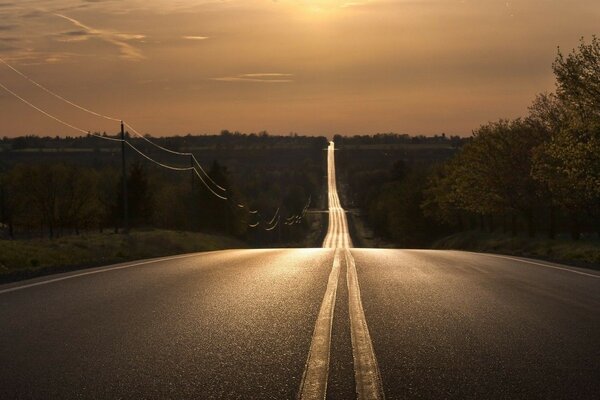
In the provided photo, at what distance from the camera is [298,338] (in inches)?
295

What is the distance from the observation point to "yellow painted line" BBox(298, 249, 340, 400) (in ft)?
17.3

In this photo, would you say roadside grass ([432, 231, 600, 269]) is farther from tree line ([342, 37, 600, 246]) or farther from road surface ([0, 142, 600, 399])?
road surface ([0, 142, 600, 399])

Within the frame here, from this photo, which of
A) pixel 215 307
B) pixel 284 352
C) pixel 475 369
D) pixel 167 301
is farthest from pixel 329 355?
pixel 167 301

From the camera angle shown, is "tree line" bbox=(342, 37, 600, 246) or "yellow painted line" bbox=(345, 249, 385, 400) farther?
"tree line" bbox=(342, 37, 600, 246)

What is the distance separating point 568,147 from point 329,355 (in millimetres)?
31302

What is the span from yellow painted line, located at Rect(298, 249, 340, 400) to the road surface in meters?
0.01

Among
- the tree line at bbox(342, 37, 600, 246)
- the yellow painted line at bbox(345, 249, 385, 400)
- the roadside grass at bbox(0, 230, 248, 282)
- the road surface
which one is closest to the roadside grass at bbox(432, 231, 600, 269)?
the tree line at bbox(342, 37, 600, 246)

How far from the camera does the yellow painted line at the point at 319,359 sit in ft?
17.3

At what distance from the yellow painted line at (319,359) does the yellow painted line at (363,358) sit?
227 mm

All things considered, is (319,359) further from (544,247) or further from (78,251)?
(544,247)

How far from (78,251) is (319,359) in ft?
98.6

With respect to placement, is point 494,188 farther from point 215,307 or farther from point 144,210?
point 144,210

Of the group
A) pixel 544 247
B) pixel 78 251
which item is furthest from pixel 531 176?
pixel 78 251

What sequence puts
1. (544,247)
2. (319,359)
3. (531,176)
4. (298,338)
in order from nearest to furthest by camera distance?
(319,359), (298,338), (544,247), (531,176)
